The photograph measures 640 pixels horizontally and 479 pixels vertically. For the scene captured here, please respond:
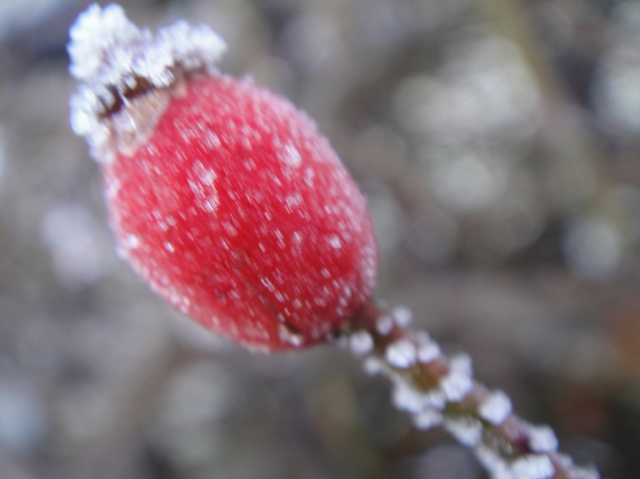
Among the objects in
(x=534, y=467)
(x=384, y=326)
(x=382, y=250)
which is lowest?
(x=534, y=467)

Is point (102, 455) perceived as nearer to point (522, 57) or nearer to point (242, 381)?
point (242, 381)

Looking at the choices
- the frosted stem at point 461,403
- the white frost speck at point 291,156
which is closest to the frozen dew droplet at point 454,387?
the frosted stem at point 461,403

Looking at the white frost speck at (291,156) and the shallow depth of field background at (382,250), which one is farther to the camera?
the shallow depth of field background at (382,250)

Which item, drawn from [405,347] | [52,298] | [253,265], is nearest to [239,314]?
[253,265]

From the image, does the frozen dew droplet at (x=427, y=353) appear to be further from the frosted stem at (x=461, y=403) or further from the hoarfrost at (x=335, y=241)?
the hoarfrost at (x=335, y=241)

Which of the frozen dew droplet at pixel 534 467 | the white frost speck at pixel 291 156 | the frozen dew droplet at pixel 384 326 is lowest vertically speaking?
the frozen dew droplet at pixel 534 467

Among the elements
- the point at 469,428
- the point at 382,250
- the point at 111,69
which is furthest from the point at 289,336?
the point at 382,250

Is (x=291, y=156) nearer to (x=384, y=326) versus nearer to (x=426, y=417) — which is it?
(x=384, y=326)
